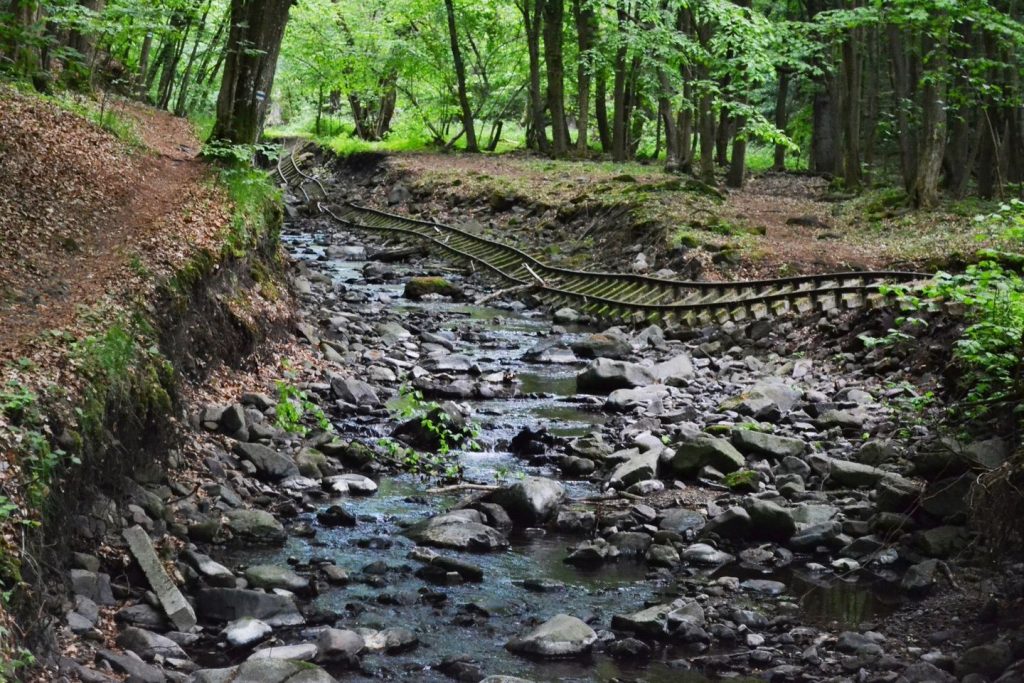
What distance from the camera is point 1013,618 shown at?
6.21 m

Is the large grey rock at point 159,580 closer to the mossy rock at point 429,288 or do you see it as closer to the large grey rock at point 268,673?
the large grey rock at point 268,673

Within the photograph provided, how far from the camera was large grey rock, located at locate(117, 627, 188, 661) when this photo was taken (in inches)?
205

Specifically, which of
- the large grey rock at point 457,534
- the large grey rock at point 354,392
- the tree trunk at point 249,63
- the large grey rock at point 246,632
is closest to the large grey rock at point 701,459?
the large grey rock at point 457,534

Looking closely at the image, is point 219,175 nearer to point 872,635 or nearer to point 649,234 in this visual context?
point 649,234

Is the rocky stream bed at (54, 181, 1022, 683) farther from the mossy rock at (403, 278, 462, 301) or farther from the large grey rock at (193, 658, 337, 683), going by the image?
the mossy rock at (403, 278, 462, 301)

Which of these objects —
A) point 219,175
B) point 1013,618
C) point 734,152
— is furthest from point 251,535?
point 734,152

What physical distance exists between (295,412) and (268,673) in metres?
4.89

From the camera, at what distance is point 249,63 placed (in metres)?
14.8

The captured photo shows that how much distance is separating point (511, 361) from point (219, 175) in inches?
185

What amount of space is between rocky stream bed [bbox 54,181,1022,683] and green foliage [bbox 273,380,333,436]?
136mm

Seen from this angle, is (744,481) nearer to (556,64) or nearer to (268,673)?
(268,673)

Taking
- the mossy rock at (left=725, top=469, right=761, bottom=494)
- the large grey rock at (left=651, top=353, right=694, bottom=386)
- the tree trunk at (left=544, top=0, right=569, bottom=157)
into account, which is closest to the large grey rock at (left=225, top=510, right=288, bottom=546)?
the mossy rock at (left=725, top=469, right=761, bottom=494)

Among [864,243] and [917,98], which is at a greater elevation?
[917,98]

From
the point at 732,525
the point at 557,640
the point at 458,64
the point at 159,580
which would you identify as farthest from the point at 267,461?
the point at 458,64
